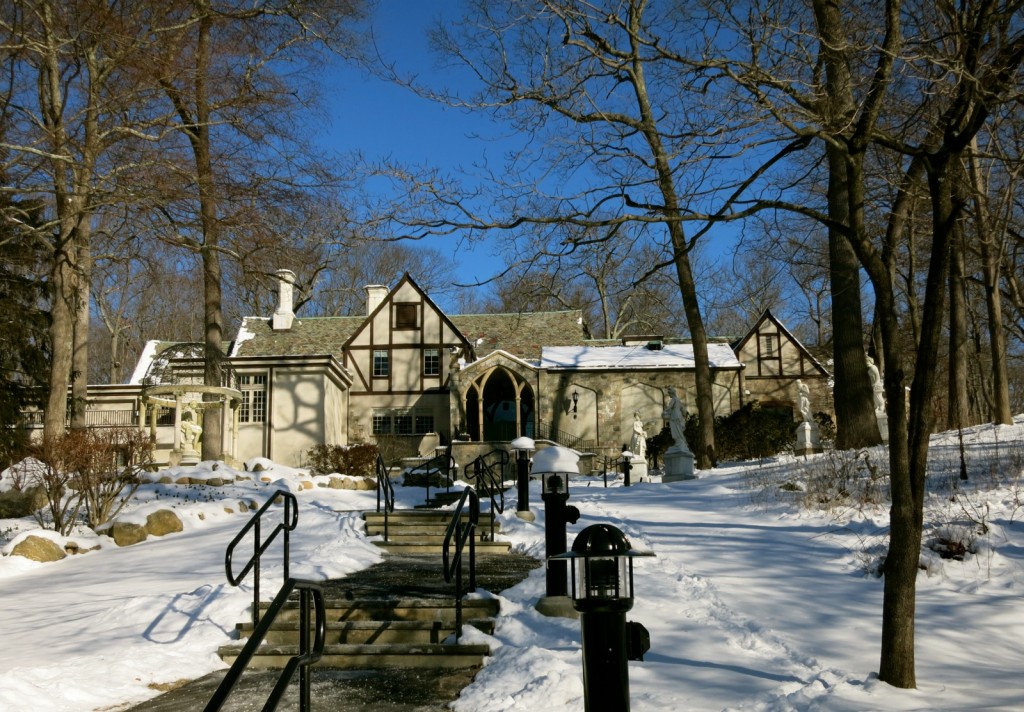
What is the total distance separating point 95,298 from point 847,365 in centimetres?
3507

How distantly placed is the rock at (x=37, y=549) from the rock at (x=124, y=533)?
1122 mm

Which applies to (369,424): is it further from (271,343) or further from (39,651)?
(39,651)

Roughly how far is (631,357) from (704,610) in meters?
28.4

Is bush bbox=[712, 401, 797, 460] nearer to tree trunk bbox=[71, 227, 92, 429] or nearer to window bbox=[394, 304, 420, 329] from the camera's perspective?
window bbox=[394, 304, 420, 329]

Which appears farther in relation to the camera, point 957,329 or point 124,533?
point 957,329

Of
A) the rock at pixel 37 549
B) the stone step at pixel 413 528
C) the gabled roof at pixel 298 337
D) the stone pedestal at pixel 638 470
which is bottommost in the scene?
the rock at pixel 37 549

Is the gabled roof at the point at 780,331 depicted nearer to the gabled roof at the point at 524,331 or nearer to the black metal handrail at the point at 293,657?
the gabled roof at the point at 524,331

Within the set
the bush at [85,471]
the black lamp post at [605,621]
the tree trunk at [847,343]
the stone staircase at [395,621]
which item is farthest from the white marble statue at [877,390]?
the black lamp post at [605,621]

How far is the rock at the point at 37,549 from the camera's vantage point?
12.7 metres

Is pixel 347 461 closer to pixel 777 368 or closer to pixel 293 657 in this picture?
pixel 777 368

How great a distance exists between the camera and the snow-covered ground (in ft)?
18.9

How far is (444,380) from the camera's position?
121 ft

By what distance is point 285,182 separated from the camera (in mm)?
19922

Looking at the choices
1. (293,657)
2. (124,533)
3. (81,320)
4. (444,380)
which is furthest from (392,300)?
(293,657)
